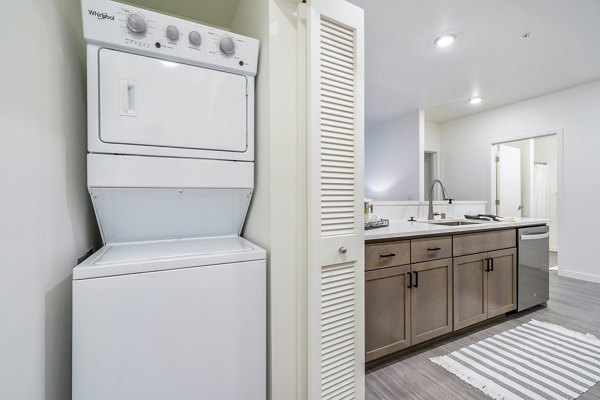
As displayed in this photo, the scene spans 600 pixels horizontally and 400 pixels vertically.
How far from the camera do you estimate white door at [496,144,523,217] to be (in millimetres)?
4387

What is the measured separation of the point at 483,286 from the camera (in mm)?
2064

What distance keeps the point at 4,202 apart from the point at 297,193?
86 cm

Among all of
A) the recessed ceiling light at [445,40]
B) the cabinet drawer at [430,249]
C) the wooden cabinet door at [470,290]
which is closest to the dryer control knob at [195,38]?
the cabinet drawer at [430,249]

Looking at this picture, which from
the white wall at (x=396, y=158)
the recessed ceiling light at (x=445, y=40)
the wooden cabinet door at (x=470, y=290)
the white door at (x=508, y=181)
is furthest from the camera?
the white door at (x=508, y=181)

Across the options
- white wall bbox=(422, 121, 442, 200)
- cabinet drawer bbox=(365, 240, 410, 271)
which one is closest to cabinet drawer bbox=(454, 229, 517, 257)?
cabinet drawer bbox=(365, 240, 410, 271)

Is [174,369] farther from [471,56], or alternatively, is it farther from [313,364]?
[471,56]

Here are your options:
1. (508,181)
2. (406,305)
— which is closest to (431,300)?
(406,305)

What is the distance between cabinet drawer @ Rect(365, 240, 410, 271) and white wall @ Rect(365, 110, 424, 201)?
2.75m

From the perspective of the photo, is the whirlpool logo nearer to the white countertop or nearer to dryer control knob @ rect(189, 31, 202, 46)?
dryer control knob @ rect(189, 31, 202, 46)

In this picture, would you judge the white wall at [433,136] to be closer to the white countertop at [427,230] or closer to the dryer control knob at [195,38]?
the white countertop at [427,230]

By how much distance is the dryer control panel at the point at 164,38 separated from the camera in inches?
34.4

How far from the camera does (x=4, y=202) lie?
2.04ft

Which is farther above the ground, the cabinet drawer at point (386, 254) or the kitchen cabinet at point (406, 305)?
the cabinet drawer at point (386, 254)

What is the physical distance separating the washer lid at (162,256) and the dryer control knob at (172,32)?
826 mm
